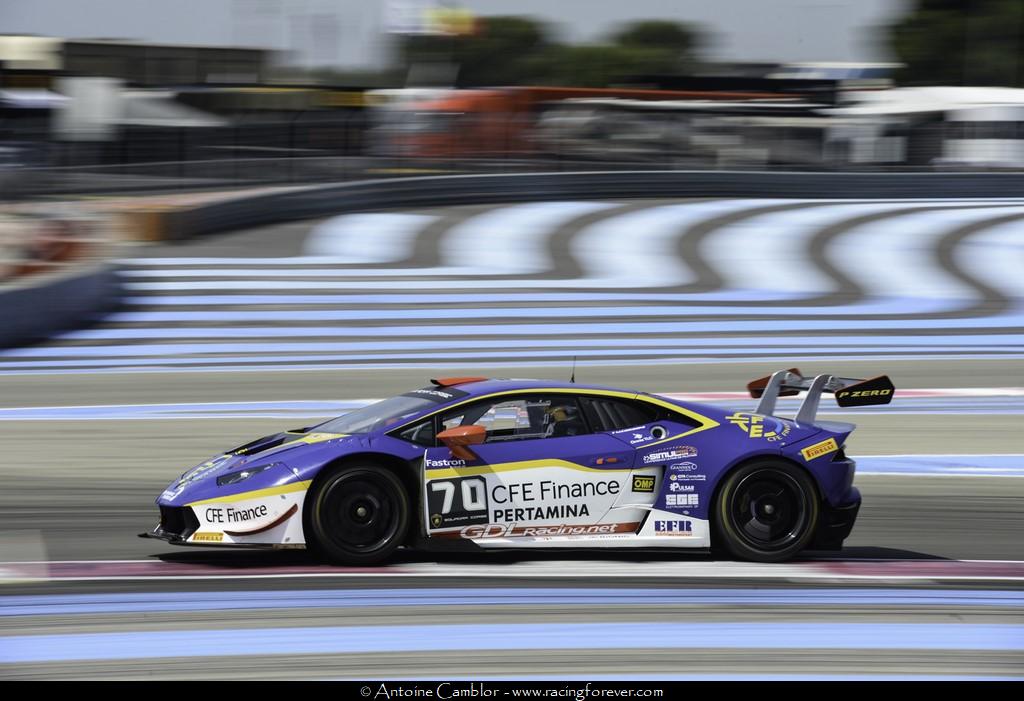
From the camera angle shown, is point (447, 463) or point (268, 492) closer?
point (268, 492)

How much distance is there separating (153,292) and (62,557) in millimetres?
11323

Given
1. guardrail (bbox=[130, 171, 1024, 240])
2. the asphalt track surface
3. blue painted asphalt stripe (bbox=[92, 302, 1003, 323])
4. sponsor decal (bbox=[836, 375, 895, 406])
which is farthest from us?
guardrail (bbox=[130, 171, 1024, 240])

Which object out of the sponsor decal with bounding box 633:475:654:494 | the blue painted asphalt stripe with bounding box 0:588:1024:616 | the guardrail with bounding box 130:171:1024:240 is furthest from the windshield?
the guardrail with bounding box 130:171:1024:240

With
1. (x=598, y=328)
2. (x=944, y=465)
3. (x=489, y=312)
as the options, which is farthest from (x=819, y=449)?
(x=489, y=312)

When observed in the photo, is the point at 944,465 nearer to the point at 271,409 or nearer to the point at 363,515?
the point at 363,515

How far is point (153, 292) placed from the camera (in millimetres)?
18375

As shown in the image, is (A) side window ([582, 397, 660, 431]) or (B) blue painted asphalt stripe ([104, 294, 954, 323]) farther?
(B) blue painted asphalt stripe ([104, 294, 954, 323])

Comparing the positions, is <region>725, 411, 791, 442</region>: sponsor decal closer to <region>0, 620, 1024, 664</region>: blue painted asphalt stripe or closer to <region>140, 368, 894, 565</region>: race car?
<region>140, 368, 894, 565</region>: race car

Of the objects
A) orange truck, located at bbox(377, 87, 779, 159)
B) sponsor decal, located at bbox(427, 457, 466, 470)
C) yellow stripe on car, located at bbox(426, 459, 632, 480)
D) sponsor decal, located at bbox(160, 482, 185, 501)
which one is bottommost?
sponsor decal, located at bbox(160, 482, 185, 501)

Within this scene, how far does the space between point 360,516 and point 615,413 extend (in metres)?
1.56

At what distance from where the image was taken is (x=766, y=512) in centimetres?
753

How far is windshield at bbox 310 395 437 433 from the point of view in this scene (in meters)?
7.24

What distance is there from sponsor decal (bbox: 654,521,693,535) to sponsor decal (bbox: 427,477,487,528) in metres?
0.98

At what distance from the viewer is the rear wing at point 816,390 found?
782 centimetres
